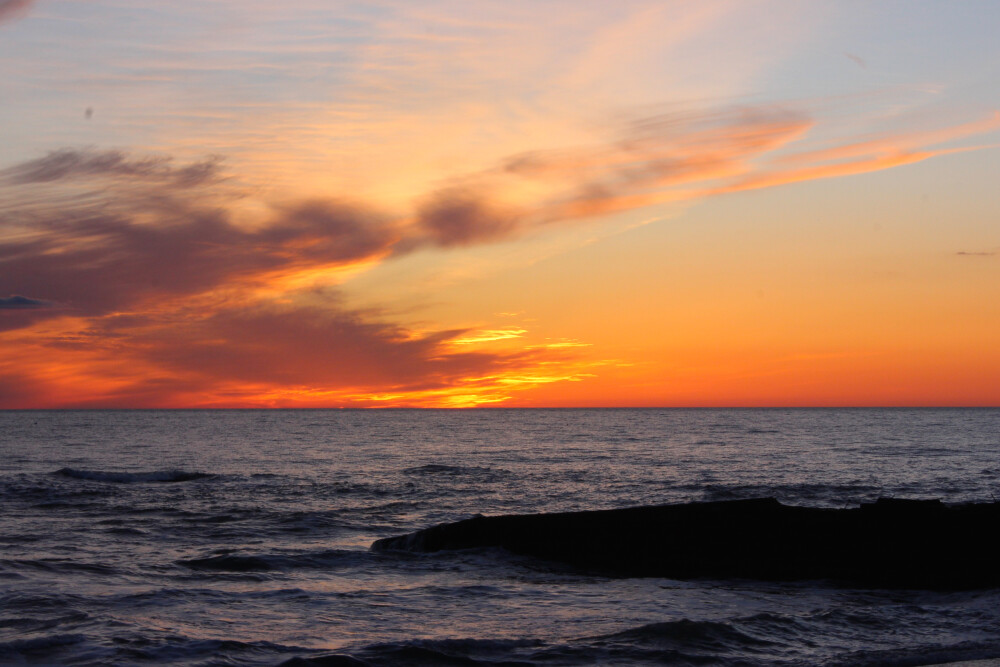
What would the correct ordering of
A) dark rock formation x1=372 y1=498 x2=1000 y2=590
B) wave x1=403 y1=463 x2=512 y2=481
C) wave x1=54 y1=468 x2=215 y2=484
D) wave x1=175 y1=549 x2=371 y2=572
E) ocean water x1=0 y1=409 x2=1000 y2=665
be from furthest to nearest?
wave x1=403 y1=463 x2=512 y2=481
wave x1=54 y1=468 x2=215 y2=484
wave x1=175 y1=549 x2=371 y2=572
dark rock formation x1=372 y1=498 x2=1000 y2=590
ocean water x1=0 y1=409 x2=1000 y2=665

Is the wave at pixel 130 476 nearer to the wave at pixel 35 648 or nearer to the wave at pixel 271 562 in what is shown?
the wave at pixel 271 562

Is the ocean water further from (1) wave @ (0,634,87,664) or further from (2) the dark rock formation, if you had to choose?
(2) the dark rock formation

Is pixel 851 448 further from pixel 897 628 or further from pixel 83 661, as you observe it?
pixel 83 661

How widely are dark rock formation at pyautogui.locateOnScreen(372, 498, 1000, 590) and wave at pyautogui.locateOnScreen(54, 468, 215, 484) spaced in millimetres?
26883

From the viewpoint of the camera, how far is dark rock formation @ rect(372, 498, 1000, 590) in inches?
599

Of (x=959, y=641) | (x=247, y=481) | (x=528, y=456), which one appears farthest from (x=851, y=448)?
(x=959, y=641)

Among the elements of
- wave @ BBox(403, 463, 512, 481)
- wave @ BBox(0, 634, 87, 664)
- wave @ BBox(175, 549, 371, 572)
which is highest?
wave @ BBox(0, 634, 87, 664)

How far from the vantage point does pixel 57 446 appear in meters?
68.5

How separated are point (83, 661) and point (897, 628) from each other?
1177cm

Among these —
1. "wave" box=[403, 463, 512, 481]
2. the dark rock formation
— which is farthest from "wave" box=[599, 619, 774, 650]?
"wave" box=[403, 463, 512, 481]

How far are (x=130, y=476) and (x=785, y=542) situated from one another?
35208 millimetres

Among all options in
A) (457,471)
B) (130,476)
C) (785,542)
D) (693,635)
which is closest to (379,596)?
(693,635)

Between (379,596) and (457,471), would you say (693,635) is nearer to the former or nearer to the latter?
(379,596)

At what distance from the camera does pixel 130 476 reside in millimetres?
41125
